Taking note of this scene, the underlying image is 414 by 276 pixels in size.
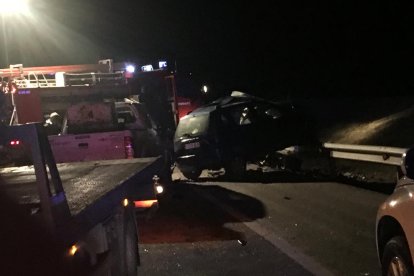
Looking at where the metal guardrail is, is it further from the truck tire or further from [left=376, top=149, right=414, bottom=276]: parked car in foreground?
the truck tire

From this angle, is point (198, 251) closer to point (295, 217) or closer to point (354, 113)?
point (295, 217)

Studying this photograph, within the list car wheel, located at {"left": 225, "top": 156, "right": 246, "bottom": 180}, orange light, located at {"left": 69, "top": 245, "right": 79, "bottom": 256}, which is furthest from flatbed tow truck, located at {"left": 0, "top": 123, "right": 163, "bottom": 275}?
car wheel, located at {"left": 225, "top": 156, "right": 246, "bottom": 180}

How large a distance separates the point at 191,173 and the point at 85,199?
35.8 feet

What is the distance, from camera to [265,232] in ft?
27.8

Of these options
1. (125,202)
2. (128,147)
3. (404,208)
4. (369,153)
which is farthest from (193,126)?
(404,208)

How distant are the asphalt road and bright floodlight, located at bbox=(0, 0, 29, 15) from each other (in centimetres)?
832

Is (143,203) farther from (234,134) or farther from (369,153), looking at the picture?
(234,134)

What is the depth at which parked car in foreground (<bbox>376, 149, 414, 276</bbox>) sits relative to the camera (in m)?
4.14

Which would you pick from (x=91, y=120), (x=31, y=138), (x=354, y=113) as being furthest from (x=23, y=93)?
(x=354, y=113)

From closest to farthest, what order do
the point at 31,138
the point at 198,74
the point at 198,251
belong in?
1. the point at 31,138
2. the point at 198,251
3. the point at 198,74

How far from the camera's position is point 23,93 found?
11.9m

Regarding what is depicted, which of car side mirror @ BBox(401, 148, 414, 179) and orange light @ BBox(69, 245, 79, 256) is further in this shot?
car side mirror @ BBox(401, 148, 414, 179)

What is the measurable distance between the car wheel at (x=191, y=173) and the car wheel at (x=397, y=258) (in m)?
10.4

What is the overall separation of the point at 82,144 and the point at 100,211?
6429mm
